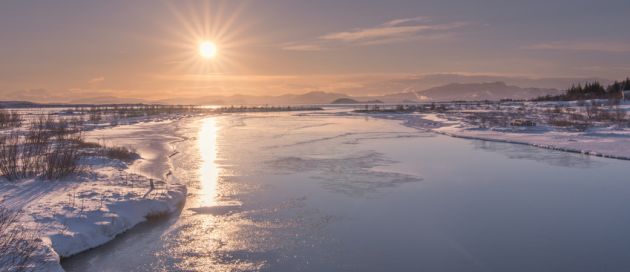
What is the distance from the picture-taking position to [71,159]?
1305 cm

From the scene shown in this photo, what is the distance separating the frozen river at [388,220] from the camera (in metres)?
7.35

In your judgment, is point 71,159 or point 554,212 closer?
point 554,212

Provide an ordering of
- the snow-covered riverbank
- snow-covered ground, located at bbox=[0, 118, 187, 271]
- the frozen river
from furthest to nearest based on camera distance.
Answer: the snow-covered riverbank
snow-covered ground, located at bbox=[0, 118, 187, 271]
the frozen river

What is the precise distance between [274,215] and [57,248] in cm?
448

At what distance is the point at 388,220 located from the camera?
32.1 ft

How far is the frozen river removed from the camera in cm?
735

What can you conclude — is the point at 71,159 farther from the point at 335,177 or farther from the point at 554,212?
the point at 554,212

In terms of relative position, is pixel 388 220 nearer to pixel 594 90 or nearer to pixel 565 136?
pixel 565 136

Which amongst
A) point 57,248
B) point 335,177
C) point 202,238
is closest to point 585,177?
point 335,177

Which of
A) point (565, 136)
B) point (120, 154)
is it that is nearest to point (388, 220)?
point (120, 154)

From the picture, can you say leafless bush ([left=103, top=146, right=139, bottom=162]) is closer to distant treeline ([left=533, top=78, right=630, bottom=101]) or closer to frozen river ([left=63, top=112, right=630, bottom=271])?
frozen river ([left=63, top=112, right=630, bottom=271])

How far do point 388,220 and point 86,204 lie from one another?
7.04 metres

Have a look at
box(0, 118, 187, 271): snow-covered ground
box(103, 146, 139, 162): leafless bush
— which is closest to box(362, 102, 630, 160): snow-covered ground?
box(0, 118, 187, 271): snow-covered ground

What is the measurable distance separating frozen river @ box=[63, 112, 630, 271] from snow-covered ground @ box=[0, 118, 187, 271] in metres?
0.41
